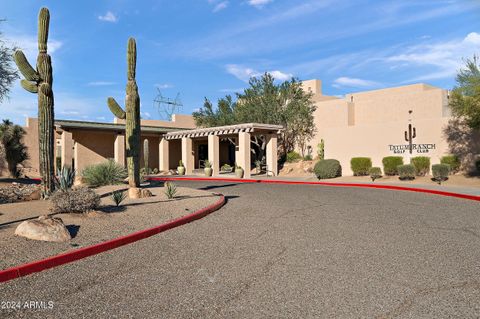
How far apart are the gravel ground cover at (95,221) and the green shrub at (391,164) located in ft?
49.2

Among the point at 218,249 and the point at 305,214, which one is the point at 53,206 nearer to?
the point at 218,249

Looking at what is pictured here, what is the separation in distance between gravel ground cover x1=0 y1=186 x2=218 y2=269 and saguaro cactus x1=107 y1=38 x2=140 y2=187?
2484 millimetres

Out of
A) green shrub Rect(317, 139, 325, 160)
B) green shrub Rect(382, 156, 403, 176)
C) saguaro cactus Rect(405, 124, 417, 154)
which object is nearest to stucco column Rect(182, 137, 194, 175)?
green shrub Rect(317, 139, 325, 160)

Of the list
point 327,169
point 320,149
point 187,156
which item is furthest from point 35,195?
point 320,149

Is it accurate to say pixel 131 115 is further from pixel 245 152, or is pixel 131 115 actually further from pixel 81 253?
pixel 245 152

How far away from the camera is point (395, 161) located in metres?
24.7

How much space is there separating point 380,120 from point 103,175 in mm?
24772

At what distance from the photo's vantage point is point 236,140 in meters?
36.1

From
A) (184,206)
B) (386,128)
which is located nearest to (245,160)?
(386,128)

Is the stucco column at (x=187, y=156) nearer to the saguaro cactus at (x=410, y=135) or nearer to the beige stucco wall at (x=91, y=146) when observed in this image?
the beige stucco wall at (x=91, y=146)

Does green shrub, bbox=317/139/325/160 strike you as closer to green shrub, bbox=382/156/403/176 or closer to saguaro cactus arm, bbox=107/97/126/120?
green shrub, bbox=382/156/403/176

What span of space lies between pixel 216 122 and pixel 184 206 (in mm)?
30100

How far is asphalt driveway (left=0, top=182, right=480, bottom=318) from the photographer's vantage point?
4.28 metres

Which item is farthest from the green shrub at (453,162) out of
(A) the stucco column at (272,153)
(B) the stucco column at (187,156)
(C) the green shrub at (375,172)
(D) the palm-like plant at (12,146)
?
(D) the palm-like plant at (12,146)
